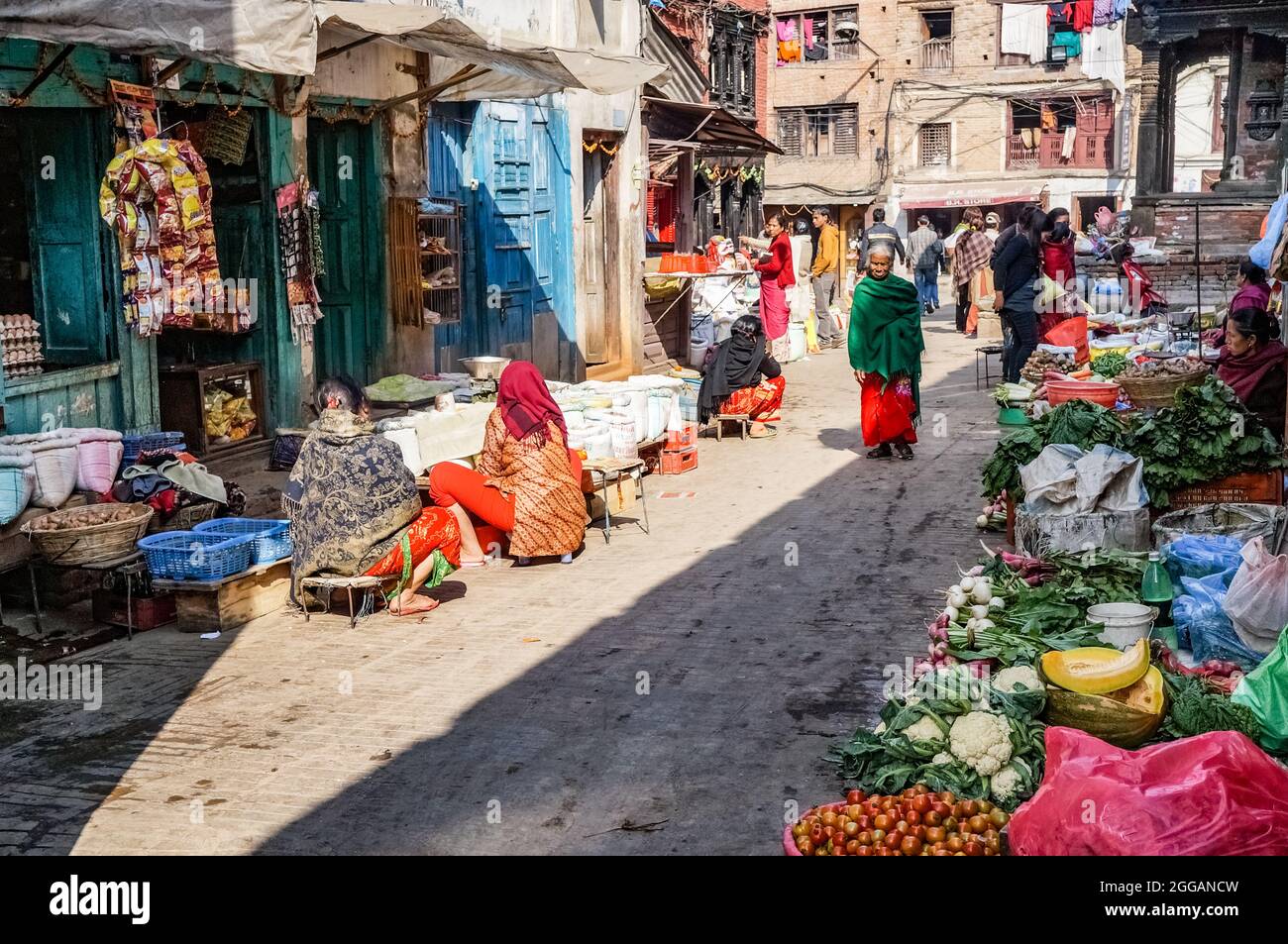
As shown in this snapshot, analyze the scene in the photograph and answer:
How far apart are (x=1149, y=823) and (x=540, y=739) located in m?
2.74

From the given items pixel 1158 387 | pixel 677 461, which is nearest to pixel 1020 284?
pixel 677 461

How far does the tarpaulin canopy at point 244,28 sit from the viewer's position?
734cm

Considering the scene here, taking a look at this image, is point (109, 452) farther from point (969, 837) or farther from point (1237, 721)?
point (1237, 721)

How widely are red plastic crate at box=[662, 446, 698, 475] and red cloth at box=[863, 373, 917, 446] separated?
66.8 inches

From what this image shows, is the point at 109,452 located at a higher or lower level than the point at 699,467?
higher

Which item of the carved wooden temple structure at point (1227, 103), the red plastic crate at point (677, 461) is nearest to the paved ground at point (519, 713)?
the red plastic crate at point (677, 461)

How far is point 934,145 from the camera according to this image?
43.8 metres

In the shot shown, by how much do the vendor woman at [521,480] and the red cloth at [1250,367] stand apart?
461 cm

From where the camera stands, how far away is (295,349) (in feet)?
36.4

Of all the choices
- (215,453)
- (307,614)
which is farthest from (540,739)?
(215,453)

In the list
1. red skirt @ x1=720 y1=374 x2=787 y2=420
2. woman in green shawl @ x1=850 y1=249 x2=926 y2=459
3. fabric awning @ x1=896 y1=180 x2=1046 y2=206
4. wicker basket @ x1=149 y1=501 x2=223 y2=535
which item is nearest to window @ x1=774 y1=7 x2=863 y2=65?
fabric awning @ x1=896 y1=180 x2=1046 y2=206

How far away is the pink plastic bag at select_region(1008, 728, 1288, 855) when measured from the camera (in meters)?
4.27

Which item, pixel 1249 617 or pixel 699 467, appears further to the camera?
pixel 699 467

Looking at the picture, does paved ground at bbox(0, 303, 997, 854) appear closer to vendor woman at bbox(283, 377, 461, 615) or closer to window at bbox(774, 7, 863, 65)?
vendor woman at bbox(283, 377, 461, 615)
